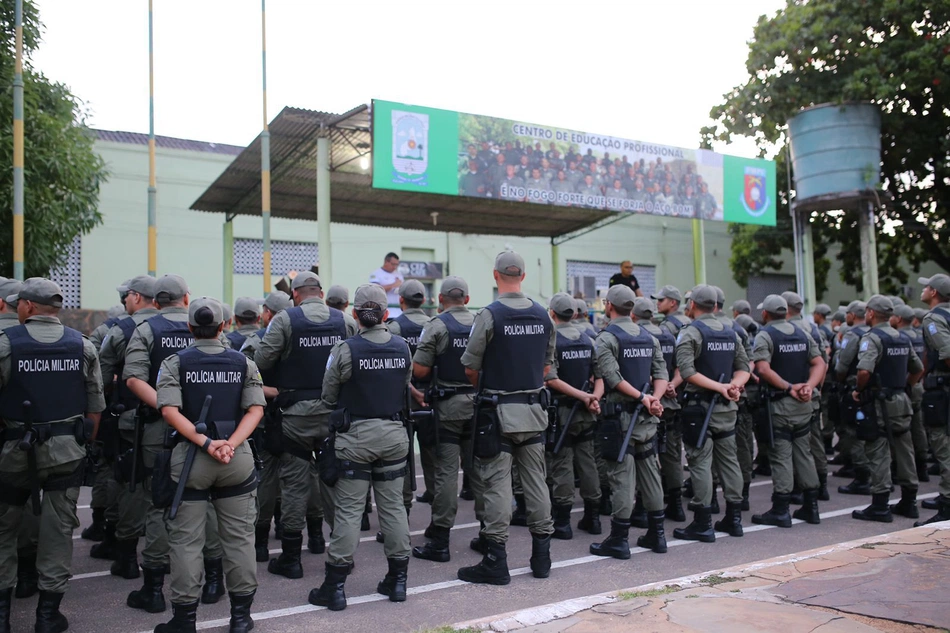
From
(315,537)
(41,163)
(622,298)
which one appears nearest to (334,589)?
(315,537)

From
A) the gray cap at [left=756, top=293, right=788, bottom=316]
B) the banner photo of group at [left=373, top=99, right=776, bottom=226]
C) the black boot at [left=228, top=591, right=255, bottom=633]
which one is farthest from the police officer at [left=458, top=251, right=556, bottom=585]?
the banner photo of group at [left=373, top=99, right=776, bottom=226]

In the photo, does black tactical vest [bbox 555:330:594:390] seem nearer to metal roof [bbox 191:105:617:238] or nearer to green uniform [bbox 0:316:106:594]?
green uniform [bbox 0:316:106:594]

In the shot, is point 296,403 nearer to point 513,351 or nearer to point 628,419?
point 513,351

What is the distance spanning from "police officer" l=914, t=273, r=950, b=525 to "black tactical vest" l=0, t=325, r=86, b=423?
291 inches

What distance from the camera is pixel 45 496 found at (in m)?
4.80

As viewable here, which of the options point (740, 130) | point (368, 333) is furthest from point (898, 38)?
point (368, 333)

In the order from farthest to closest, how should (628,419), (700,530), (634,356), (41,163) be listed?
(41,163), (700,530), (634,356), (628,419)

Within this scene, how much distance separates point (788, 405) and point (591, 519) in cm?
227

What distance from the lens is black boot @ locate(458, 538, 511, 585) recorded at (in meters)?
5.52

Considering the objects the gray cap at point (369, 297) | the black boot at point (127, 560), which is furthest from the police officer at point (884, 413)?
the black boot at point (127, 560)

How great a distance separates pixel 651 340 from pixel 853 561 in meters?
2.42

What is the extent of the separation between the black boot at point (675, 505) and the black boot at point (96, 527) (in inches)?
208

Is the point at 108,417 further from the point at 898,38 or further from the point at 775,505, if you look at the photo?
the point at 898,38

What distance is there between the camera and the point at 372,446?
518 centimetres
